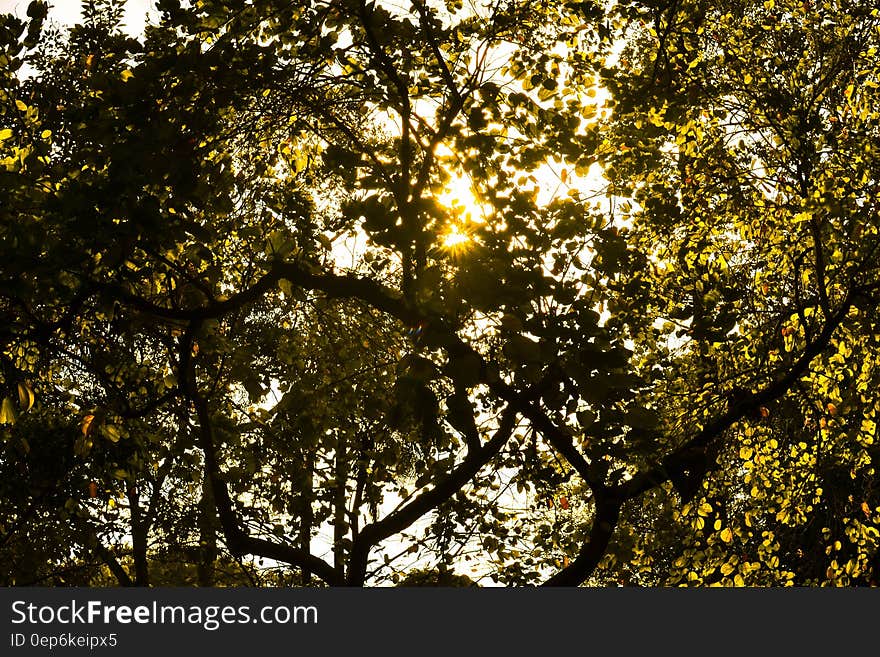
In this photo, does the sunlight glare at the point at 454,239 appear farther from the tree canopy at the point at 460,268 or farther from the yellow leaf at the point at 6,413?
the yellow leaf at the point at 6,413

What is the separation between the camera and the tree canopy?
21.7ft

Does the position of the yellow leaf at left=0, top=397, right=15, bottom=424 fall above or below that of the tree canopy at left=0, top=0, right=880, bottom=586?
below

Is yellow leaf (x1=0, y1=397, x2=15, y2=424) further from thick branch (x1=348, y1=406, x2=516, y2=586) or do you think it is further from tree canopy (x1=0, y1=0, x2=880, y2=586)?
thick branch (x1=348, y1=406, x2=516, y2=586)

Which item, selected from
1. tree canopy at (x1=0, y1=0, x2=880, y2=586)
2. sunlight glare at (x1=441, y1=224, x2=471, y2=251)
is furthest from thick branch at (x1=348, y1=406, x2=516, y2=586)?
sunlight glare at (x1=441, y1=224, x2=471, y2=251)

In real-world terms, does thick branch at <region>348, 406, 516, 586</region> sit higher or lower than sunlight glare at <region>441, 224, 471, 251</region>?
lower

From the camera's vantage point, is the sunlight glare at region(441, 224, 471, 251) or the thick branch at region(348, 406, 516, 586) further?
the thick branch at region(348, 406, 516, 586)

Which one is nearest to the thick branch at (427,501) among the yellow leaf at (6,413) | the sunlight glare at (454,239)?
the sunlight glare at (454,239)

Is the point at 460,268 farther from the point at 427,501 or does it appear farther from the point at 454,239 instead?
the point at 427,501

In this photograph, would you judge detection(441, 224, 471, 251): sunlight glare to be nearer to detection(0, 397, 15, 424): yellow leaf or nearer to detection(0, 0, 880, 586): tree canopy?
detection(0, 0, 880, 586): tree canopy

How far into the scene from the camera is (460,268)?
5.82 meters

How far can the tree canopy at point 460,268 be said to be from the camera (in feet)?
21.7

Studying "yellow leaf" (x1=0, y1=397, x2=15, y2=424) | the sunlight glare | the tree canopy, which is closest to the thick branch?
the tree canopy

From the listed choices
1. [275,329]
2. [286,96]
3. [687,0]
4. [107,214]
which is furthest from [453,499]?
[687,0]

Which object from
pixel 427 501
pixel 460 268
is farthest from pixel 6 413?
pixel 427 501
